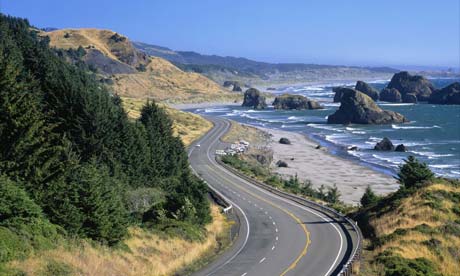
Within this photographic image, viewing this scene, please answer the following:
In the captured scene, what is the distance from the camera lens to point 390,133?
424 ft

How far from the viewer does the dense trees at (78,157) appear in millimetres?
24109

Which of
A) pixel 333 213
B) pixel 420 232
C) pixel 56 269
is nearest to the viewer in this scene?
pixel 56 269

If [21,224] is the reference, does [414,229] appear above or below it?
below

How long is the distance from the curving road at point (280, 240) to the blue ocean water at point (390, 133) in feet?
127

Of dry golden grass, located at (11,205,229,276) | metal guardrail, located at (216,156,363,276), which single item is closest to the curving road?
metal guardrail, located at (216,156,363,276)

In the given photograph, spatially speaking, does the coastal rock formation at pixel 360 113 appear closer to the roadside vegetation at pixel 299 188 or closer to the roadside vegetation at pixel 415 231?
the roadside vegetation at pixel 299 188

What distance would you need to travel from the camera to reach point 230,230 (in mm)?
37656

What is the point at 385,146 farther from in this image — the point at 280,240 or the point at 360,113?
the point at 280,240

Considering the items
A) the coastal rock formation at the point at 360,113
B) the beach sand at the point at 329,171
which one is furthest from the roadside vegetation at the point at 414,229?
the coastal rock formation at the point at 360,113

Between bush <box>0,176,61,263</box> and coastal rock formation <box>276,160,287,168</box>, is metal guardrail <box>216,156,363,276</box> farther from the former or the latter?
coastal rock formation <box>276,160,287,168</box>

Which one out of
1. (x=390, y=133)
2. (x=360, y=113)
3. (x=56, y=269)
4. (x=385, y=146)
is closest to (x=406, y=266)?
(x=56, y=269)

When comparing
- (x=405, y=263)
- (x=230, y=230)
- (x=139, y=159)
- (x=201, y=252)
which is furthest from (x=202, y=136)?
(x=405, y=263)

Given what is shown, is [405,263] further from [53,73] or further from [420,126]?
[420,126]

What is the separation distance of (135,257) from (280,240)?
37.3ft
